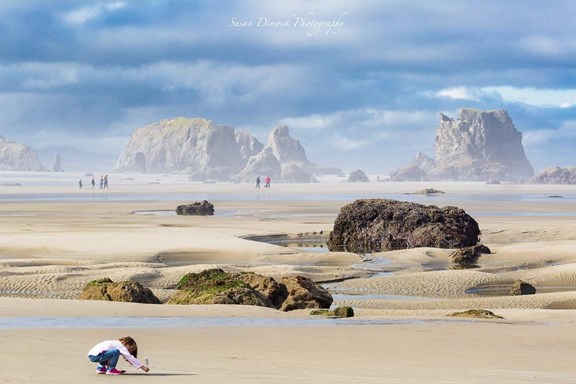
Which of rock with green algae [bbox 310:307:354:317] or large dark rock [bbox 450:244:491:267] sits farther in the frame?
large dark rock [bbox 450:244:491:267]

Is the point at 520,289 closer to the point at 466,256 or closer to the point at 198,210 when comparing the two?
the point at 466,256

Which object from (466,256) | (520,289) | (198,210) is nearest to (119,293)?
(520,289)

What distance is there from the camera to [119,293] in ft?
62.2

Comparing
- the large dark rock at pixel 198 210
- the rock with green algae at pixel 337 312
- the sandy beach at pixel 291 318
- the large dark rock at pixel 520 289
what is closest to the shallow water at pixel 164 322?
the sandy beach at pixel 291 318

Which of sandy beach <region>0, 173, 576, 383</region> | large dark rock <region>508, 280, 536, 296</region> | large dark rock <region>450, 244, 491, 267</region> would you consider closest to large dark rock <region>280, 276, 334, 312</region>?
sandy beach <region>0, 173, 576, 383</region>

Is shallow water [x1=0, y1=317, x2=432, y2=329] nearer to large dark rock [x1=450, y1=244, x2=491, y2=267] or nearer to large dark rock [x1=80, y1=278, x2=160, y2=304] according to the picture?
large dark rock [x1=80, y1=278, x2=160, y2=304]

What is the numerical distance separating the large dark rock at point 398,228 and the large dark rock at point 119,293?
1650 cm

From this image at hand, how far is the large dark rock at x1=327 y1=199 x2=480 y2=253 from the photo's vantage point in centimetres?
3512

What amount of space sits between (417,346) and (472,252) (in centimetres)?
1742

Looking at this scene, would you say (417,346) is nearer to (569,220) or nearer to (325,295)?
(325,295)

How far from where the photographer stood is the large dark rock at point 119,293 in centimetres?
1889

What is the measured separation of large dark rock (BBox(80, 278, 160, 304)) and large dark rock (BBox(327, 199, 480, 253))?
16497mm

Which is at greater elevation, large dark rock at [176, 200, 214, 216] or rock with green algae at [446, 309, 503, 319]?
large dark rock at [176, 200, 214, 216]

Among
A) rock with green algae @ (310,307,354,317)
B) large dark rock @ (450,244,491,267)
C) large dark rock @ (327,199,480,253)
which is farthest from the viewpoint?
large dark rock @ (327,199,480,253)
